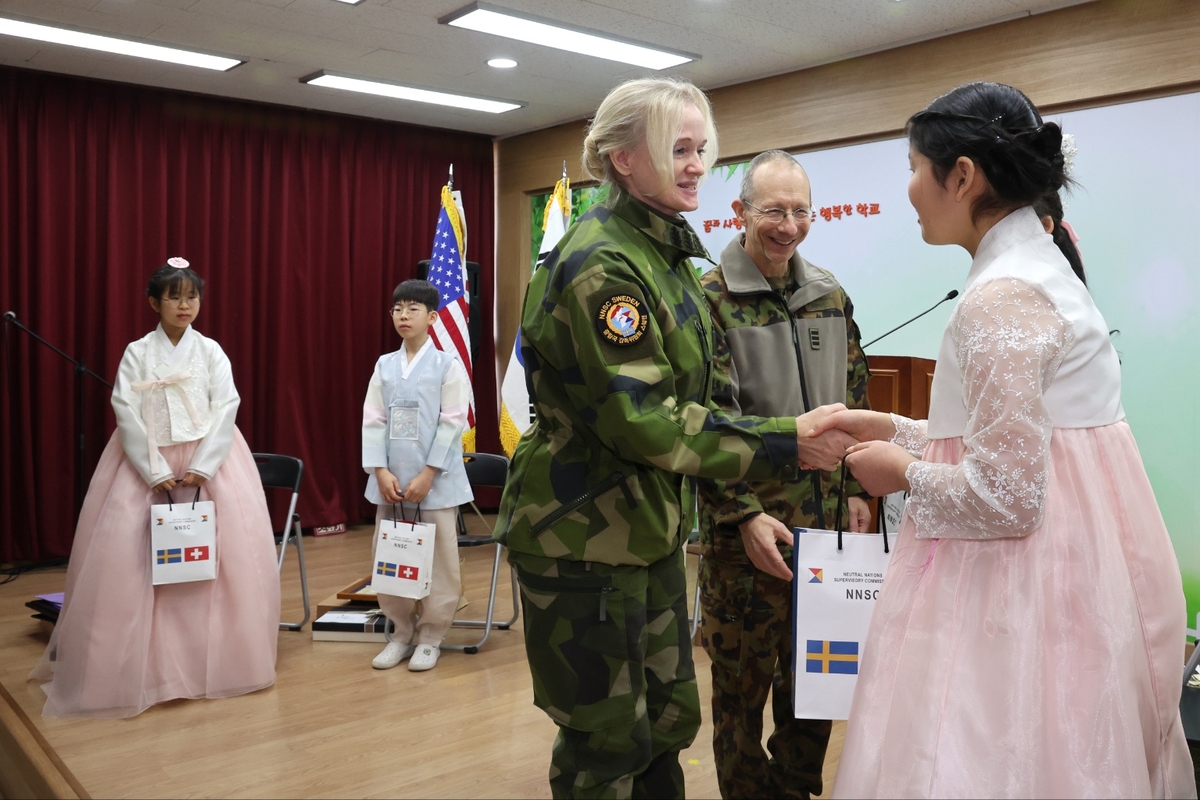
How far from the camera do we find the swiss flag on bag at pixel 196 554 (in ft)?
11.8

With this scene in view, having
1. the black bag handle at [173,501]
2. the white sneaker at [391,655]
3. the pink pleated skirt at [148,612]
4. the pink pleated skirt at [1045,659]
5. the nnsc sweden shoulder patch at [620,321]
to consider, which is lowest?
the white sneaker at [391,655]

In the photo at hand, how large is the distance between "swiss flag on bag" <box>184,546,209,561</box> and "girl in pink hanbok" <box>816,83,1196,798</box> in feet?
9.38

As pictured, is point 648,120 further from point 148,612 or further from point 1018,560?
point 148,612

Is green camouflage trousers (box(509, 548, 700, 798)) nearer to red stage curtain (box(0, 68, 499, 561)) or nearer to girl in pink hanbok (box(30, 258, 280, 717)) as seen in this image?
girl in pink hanbok (box(30, 258, 280, 717))

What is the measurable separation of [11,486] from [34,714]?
2970 mm

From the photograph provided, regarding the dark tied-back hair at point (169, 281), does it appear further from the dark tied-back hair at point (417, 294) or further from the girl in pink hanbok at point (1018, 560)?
the girl in pink hanbok at point (1018, 560)

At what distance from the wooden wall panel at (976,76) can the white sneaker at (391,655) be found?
350 centimetres

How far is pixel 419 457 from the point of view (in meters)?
4.17

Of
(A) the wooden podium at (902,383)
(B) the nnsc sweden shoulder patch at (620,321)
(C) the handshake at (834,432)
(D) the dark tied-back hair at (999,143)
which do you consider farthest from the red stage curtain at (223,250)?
(D) the dark tied-back hair at (999,143)

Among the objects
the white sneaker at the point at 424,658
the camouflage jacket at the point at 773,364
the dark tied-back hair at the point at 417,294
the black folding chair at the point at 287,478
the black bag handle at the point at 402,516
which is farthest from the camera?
the black folding chair at the point at 287,478

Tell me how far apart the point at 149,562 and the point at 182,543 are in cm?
17

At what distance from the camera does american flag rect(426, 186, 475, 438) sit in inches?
252

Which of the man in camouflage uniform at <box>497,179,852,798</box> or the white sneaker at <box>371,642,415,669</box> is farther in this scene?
the white sneaker at <box>371,642,415,669</box>

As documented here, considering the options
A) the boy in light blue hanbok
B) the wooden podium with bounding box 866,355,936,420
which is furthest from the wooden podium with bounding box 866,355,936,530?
the boy in light blue hanbok
